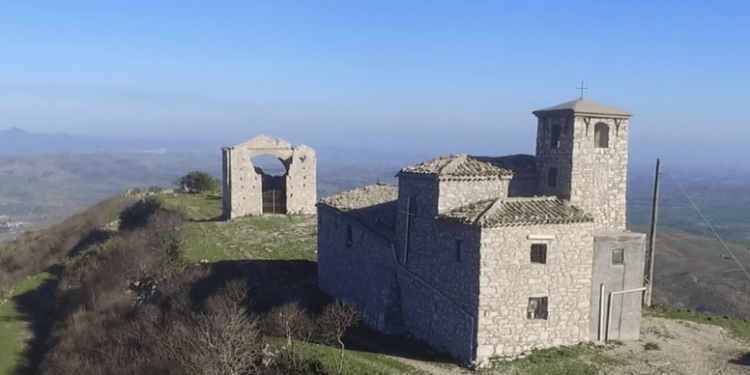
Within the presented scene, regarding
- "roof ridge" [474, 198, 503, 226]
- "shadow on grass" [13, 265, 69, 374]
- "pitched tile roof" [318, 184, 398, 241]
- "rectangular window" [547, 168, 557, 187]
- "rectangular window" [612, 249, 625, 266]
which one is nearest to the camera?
"roof ridge" [474, 198, 503, 226]

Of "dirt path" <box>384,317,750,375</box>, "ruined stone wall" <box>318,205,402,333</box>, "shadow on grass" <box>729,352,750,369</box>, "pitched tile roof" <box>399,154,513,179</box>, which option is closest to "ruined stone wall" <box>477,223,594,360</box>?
"dirt path" <box>384,317,750,375</box>

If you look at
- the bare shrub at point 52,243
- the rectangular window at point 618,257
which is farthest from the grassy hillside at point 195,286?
the rectangular window at point 618,257

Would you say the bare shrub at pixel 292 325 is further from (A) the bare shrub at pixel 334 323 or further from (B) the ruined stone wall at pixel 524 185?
(B) the ruined stone wall at pixel 524 185

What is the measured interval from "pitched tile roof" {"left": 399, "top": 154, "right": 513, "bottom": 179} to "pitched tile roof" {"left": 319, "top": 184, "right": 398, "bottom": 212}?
5.79 meters

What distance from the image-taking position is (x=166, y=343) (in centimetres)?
2191

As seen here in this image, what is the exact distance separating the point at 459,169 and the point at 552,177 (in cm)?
323

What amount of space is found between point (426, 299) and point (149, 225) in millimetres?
28804

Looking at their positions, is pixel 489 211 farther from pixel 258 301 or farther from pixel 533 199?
pixel 258 301

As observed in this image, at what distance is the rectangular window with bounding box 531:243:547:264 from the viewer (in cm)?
1739

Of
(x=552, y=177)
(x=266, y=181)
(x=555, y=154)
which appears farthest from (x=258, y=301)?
(x=266, y=181)

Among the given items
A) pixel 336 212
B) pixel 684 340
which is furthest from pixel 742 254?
pixel 336 212

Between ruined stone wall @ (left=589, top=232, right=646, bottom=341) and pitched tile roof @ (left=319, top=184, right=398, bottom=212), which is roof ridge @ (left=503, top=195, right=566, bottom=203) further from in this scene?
pitched tile roof @ (left=319, top=184, right=398, bottom=212)

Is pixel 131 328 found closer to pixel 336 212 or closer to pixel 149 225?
pixel 336 212

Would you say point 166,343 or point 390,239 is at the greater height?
point 390,239
